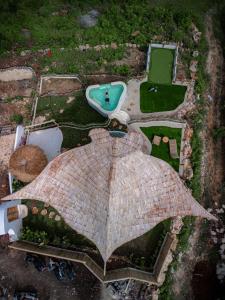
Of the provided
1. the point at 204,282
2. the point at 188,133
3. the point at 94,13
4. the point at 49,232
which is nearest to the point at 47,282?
the point at 49,232

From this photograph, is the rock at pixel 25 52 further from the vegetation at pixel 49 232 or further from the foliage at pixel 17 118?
the vegetation at pixel 49 232

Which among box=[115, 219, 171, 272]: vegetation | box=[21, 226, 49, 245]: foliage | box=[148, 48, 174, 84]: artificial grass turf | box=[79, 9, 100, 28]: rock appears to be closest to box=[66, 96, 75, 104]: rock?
box=[148, 48, 174, 84]: artificial grass turf

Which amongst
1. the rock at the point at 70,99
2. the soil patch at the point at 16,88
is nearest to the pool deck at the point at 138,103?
the rock at the point at 70,99

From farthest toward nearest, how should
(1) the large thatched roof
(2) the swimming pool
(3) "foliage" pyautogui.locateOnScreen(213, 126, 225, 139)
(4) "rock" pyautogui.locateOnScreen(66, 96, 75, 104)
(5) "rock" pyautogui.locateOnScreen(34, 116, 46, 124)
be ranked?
(4) "rock" pyautogui.locateOnScreen(66, 96, 75, 104) → (3) "foliage" pyautogui.locateOnScreen(213, 126, 225, 139) → (5) "rock" pyautogui.locateOnScreen(34, 116, 46, 124) → (2) the swimming pool → (1) the large thatched roof

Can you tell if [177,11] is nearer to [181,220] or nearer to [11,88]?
[11,88]

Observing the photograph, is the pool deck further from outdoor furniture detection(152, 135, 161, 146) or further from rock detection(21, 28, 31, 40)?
rock detection(21, 28, 31, 40)

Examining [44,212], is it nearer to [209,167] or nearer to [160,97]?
[160,97]
